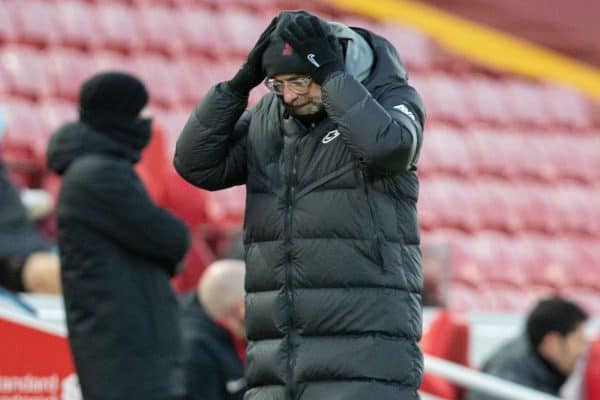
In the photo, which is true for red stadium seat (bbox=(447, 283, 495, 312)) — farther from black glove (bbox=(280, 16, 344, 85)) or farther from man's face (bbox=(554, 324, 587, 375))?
black glove (bbox=(280, 16, 344, 85))

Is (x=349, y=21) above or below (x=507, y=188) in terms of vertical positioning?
above

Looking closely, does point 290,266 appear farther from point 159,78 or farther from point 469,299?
point 159,78

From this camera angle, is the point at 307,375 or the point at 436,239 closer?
the point at 307,375

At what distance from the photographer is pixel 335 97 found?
320cm

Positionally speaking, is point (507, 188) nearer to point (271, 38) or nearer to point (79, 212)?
point (79, 212)

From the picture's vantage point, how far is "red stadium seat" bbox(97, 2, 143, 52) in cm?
988

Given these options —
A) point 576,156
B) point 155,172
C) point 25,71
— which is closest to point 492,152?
point 576,156

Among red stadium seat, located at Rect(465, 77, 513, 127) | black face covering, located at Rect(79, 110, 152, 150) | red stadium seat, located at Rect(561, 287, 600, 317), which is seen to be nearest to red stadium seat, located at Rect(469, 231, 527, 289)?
red stadium seat, located at Rect(561, 287, 600, 317)

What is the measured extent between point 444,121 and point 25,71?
3359mm

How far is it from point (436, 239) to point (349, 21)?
1.98 m

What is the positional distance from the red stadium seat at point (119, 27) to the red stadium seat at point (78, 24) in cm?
6

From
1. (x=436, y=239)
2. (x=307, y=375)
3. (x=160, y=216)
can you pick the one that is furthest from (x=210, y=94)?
(x=436, y=239)

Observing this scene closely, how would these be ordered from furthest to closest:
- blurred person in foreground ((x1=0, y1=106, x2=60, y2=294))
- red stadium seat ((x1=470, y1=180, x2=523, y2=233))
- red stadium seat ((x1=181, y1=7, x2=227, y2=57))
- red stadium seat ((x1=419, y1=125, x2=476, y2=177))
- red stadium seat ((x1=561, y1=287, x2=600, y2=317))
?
→ red stadium seat ((x1=419, y1=125, x2=476, y2=177))
red stadium seat ((x1=470, y1=180, x2=523, y2=233))
red stadium seat ((x1=181, y1=7, x2=227, y2=57))
red stadium seat ((x1=561, y1=287, x2=600, y2=317))
blurred person in foreground ((x1=0, y1=106, x2=60, y2=294))

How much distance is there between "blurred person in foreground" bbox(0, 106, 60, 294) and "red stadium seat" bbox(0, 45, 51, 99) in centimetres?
281
